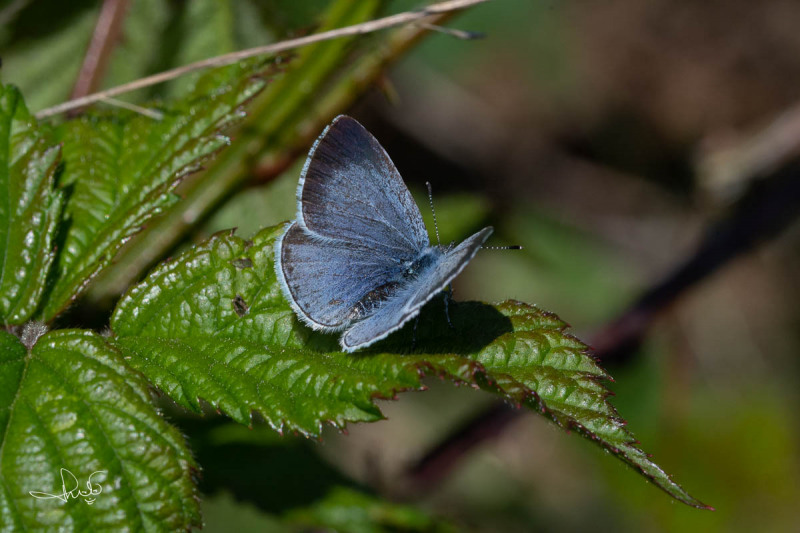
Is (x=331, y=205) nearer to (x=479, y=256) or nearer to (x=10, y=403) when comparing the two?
(x=10, y=403)

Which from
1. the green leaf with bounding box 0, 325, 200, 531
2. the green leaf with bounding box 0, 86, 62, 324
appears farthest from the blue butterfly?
the green leaf with bounding box 0, 86, 62, 324

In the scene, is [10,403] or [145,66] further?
[145,66]

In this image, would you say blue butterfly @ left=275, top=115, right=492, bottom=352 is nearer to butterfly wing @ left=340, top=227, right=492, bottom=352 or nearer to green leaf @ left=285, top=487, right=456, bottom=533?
butterfly wing @ left=340, top=227, right=492, bottom=352

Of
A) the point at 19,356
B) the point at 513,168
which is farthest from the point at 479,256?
the point at 19,356
